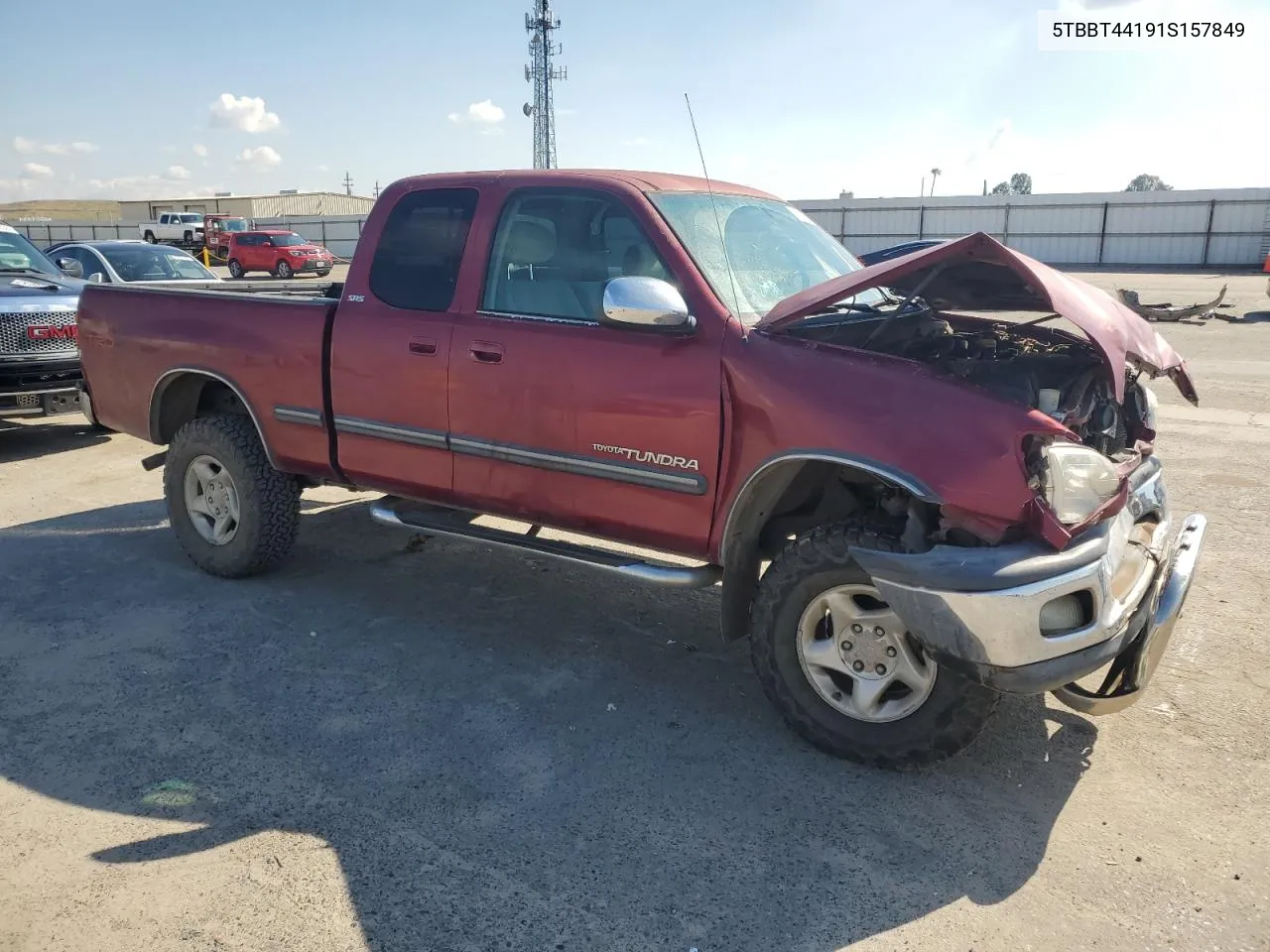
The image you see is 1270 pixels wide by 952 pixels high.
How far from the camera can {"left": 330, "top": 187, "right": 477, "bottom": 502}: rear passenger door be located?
4355 millimetres

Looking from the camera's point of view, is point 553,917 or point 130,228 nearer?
point 553,917

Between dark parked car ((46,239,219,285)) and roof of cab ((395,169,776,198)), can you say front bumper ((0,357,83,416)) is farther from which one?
roof of cab ((395,169,776,198))

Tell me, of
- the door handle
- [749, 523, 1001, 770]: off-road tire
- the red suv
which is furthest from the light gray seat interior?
the red suv

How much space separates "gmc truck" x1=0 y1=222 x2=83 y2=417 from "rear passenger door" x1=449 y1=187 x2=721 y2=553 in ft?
18.4

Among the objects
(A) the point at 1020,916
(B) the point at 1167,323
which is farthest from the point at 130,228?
(A) the point at 1020,916

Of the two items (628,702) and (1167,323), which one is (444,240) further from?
(1167,323)

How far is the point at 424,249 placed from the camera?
4516mm

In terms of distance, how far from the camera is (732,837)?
3053 mm

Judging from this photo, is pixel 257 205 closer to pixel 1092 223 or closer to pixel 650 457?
pixel 1092 223

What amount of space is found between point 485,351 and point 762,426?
1355mm

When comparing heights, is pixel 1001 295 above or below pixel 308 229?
below

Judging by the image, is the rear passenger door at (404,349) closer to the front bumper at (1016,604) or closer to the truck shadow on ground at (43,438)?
the front bumper at (1016,604)

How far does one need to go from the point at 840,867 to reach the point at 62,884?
2.32 m

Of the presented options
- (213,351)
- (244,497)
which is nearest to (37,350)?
(213,351)
